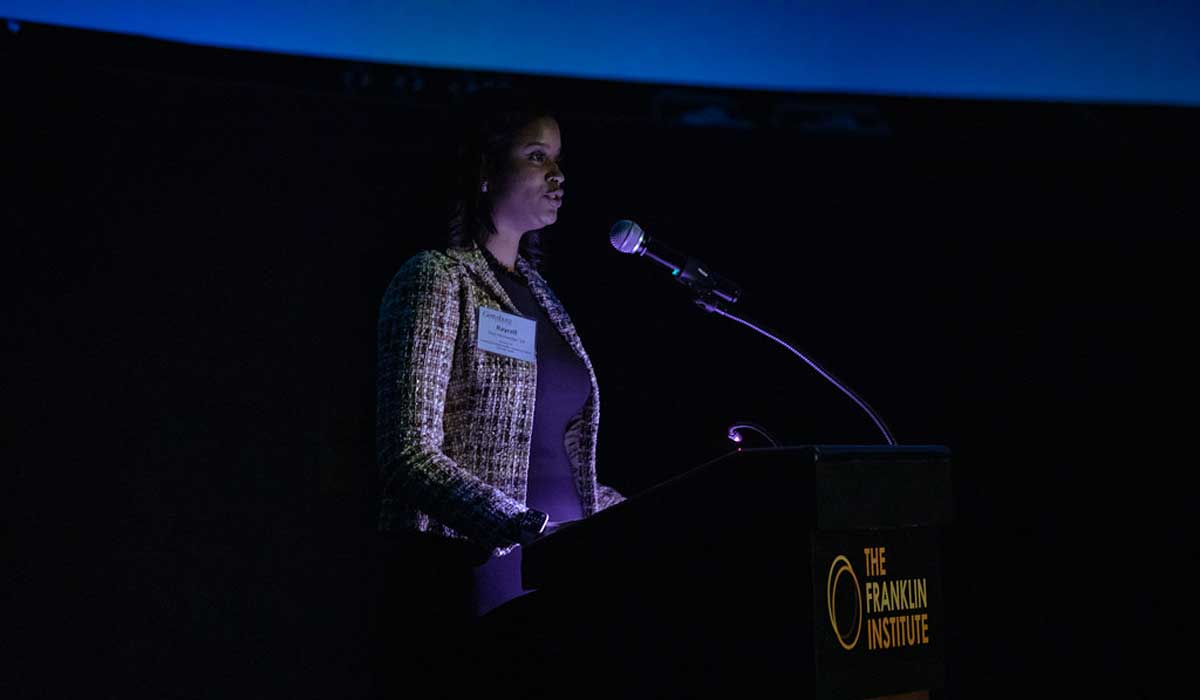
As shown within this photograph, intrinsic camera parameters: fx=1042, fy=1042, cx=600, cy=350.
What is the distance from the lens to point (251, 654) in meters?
2.58

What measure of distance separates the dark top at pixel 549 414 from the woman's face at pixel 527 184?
91 mm

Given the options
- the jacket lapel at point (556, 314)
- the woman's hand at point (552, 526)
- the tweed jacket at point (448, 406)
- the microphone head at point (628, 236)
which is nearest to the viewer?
the woman's hand at point (552, 526)

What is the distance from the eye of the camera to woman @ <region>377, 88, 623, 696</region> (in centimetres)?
154

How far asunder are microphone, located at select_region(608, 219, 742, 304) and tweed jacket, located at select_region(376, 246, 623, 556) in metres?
0.27

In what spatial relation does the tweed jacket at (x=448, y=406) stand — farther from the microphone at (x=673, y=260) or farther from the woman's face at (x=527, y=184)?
the microphone at (x=673, y=260)

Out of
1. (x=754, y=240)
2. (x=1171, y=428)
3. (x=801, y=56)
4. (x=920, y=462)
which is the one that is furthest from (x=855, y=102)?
(x=920, y=462)

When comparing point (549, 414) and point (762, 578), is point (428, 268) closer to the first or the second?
point (549, 414)

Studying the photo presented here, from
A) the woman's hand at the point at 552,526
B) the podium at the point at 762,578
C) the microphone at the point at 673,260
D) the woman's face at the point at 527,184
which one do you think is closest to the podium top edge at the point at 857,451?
the podium at the point at 762,578

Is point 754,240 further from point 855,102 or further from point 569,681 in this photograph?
point 569,681

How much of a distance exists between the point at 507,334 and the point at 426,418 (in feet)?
0.84

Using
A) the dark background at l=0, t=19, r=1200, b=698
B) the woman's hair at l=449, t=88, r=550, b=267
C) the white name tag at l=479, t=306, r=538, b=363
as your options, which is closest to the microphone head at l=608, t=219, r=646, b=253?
the white name tag at l=479, t=306, r=538, b=363

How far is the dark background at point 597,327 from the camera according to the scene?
2484 millimetres

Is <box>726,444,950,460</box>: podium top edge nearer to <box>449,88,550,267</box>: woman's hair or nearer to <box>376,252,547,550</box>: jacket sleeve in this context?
<box>376,252,547,550</box>: jacket sleeve

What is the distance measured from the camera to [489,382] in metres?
1.72
